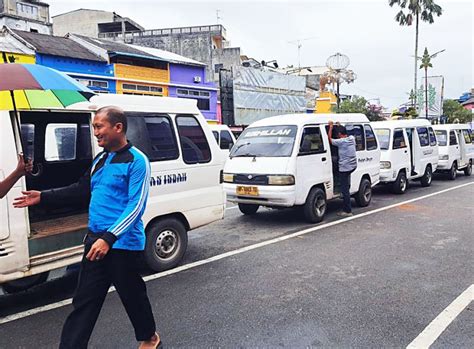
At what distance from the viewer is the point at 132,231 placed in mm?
2717

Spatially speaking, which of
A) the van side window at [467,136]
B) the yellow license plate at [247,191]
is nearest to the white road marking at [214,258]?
the yellow license plate at [247,191]

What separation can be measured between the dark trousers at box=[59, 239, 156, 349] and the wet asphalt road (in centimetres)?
64

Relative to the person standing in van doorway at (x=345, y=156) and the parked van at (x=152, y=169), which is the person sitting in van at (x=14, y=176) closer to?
the parked van at (x=152, y=169)

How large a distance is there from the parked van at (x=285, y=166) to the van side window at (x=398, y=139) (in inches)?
129

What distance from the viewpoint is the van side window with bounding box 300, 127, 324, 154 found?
7.26 metres

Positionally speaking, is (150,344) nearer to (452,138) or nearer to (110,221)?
(110,221)

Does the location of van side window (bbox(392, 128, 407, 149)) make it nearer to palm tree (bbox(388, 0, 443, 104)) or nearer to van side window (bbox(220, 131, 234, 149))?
van side window (bbox(220, 131, 234, 149))

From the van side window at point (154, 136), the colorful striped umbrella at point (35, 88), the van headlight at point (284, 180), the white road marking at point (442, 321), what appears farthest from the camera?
the van headlight at point (284, 180)

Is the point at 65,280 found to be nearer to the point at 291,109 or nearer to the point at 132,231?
the point at 132,231

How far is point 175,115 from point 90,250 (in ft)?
8.88

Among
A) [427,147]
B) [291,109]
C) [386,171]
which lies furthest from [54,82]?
[291,109]

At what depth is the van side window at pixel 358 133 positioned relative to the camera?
28.8ft

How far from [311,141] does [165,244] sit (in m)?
3.71

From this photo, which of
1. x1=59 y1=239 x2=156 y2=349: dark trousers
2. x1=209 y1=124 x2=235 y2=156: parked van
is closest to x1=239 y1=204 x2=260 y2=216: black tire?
x1=59 y1=239 x2=156 y2=349: dark trousers
